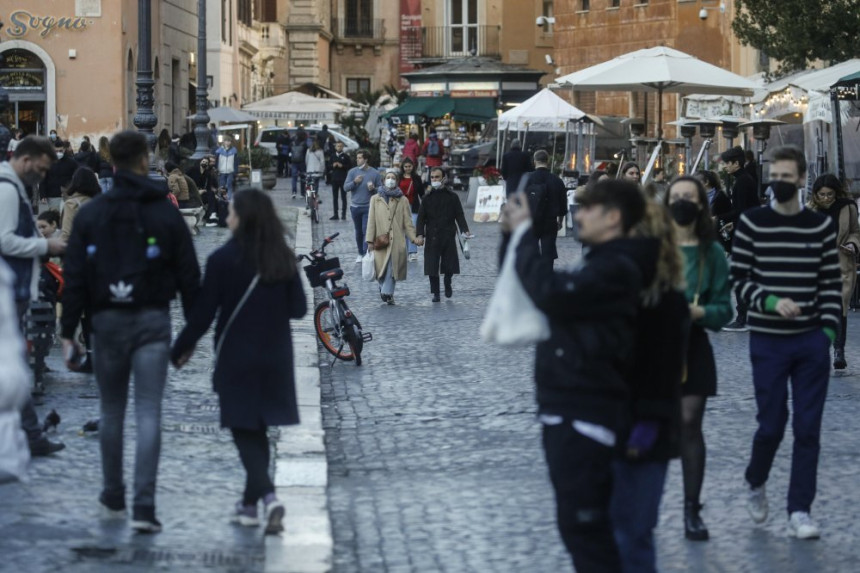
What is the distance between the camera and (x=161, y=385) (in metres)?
7.43

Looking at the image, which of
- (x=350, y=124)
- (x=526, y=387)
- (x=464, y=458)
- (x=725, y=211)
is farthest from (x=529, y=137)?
(x=464, y=458)

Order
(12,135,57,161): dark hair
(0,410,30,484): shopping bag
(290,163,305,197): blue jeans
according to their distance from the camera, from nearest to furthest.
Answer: (0,410,30,484): shopping bag < (12,135,57,161): dark hair < (290,163,305,197): blue jeans

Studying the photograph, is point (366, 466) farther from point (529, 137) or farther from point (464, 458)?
point (529, 137)

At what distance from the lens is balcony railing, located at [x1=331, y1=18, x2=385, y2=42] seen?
290 ft

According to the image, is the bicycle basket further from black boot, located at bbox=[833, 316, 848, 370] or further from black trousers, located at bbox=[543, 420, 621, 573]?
black trousers, located at bbox=[543, 420, 621, 573]

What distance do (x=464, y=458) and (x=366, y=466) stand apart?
22.4 inches

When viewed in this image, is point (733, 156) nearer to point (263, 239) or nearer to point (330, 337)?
point (330, 337)

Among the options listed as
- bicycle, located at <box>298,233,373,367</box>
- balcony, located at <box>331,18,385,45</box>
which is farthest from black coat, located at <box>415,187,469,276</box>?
balcony, located at <box>331,18,385,45</box>

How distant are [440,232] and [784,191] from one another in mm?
11690

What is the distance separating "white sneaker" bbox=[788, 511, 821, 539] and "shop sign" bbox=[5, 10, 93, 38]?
3637 centimetres

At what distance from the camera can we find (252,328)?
7219mm

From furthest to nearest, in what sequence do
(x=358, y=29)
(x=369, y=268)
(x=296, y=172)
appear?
1. (x=358, y=29)
2. (x=296, y=172)
3. (x=369, y=268)

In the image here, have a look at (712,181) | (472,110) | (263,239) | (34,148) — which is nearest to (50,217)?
(34,148)

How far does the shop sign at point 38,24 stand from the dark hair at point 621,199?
124ft
